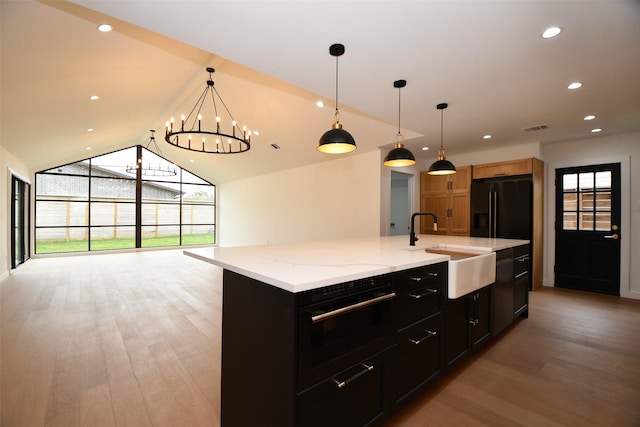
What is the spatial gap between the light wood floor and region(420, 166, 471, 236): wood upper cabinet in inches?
72.5

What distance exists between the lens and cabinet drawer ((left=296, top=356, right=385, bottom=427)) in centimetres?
123

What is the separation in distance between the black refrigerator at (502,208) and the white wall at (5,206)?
28.4 feet

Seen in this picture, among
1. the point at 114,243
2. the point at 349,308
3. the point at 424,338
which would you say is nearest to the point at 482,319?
the point at 424,338

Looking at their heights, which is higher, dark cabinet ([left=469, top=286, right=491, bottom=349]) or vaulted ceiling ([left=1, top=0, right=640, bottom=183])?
vaulted ceiling ([left=1, top=0, right=640, bottom=183])

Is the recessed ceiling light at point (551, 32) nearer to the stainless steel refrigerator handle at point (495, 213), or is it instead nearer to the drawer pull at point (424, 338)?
the drawer pull at point (424, 338)

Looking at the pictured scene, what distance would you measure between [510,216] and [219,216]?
9582mm

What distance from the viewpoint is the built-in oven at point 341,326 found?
3.99 feet

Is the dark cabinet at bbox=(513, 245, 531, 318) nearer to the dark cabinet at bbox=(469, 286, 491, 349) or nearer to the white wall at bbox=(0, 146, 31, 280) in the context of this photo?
the dark cabinet at bbox=(469, 286, 491, 349)

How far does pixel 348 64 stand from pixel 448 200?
4147 mm

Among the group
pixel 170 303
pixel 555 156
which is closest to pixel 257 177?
pixel 170 303

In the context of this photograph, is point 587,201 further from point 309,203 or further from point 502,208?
point 309,203

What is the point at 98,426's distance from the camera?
166cm

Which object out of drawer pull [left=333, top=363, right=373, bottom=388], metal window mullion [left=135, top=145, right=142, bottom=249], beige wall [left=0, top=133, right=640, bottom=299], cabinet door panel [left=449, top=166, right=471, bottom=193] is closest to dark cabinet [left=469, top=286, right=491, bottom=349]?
drawer pull [left=333, top=363, right=373, bottom=388]

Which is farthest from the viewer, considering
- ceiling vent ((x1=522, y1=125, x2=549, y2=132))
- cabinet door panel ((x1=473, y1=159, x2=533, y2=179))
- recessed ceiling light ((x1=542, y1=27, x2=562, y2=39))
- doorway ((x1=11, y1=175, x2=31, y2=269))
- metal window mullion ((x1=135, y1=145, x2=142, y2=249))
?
metal window mullion ((x1=135, y1=145, x2=142, y2=249))
